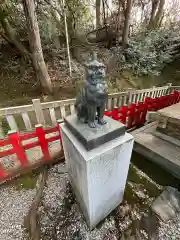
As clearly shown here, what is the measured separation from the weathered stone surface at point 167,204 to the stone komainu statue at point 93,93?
64.6 inches

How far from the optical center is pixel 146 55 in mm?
6922

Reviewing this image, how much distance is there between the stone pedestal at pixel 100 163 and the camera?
128cm

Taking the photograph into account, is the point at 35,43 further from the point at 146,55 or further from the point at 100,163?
the point at 146,55

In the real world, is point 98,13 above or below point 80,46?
above

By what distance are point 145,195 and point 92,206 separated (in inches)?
40.2

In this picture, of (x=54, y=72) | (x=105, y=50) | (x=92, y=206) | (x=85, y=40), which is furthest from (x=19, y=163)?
(x=85, y=40)

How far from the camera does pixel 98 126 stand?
4.57 feet

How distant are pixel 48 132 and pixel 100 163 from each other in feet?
4.01

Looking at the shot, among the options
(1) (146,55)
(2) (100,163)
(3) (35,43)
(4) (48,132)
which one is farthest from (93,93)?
(1) (146,55)

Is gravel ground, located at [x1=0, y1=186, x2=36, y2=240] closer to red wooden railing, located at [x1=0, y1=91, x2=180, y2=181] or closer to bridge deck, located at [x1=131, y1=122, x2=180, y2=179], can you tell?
red wooden railing, located at [x1=0, y1=91, x2=180, y2=181]

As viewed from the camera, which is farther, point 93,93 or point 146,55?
point 146,55

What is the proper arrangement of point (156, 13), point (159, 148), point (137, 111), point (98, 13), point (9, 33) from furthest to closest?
point (156, 13)
point (98, 13)
point (9, 33)
point (137, 111)
point (159, 148)

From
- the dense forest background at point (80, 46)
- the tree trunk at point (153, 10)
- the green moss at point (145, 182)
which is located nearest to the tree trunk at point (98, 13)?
the dense forest background at point (80, 46)

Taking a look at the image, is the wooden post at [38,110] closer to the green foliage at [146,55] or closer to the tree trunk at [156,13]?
the green foliage at [146,55]
